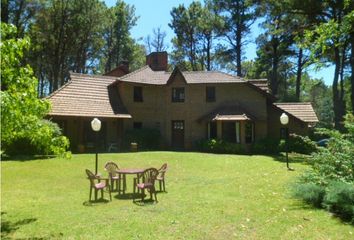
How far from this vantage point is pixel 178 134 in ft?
106

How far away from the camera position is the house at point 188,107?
30.2 m

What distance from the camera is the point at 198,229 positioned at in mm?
8070

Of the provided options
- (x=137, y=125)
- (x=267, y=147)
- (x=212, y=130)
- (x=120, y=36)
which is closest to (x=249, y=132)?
(x=267, y=147)

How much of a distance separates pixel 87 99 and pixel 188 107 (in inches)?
343

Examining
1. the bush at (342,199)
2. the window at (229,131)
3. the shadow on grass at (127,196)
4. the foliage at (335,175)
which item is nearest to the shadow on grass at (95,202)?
the shadow on grass at (127,196)

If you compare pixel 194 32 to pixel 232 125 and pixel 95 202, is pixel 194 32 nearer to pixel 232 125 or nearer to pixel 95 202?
pixel 232 125

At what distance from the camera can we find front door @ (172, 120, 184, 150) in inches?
1266

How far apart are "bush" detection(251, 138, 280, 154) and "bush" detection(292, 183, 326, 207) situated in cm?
1948

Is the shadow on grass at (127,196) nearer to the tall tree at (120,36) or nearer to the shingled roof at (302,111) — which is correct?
the shingled roof at (302,111)

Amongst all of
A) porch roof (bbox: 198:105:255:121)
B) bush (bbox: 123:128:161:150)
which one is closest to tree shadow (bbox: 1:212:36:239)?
bush (bbox: 123:128:161:150)

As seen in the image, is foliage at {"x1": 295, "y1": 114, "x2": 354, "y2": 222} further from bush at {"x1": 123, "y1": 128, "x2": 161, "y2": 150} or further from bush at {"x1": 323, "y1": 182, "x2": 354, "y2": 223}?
bush at {"x1": 123, "y1": 128, "x2": 161, "y2": 150}

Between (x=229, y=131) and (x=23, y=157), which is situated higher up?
(x=229, y=131)

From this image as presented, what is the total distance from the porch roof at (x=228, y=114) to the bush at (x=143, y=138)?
13.8 ft

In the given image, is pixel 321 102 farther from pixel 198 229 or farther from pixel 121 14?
pixel 198 229
